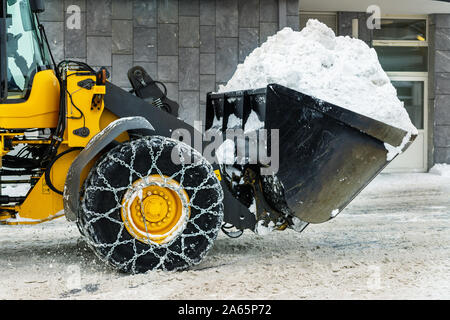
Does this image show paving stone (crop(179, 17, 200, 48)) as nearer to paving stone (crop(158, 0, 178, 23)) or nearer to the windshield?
paving stone (crop(158, 0, 178, 23))

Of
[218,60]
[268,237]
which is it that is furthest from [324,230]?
[218,60]

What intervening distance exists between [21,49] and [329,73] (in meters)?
2.08

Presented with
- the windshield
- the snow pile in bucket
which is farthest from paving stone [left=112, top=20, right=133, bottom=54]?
the windshield

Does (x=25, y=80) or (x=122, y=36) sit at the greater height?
(x=122, y=36)

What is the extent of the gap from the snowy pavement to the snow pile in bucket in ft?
3.41

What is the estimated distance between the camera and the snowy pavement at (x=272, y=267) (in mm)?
3729

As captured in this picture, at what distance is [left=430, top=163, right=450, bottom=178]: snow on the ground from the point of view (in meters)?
12.2

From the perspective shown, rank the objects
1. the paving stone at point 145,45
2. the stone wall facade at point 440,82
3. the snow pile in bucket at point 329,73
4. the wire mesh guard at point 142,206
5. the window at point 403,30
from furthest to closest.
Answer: the window at point 403,30
the stone wall facade at point 440,82
the paving stone at point 145,45
the snow pile in bucket at point 329,73
the wire mesh guard at point 142,206

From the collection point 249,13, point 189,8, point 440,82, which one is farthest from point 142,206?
point 440,82

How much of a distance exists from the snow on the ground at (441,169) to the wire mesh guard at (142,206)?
8944 mm

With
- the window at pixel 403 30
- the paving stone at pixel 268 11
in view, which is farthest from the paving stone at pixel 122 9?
the window at pixel 403 30

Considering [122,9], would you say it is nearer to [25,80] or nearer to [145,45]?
[145,45]

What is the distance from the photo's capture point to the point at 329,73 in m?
4.57

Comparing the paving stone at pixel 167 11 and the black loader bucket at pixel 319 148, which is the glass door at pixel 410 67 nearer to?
the paving stone at pixel 167 11
